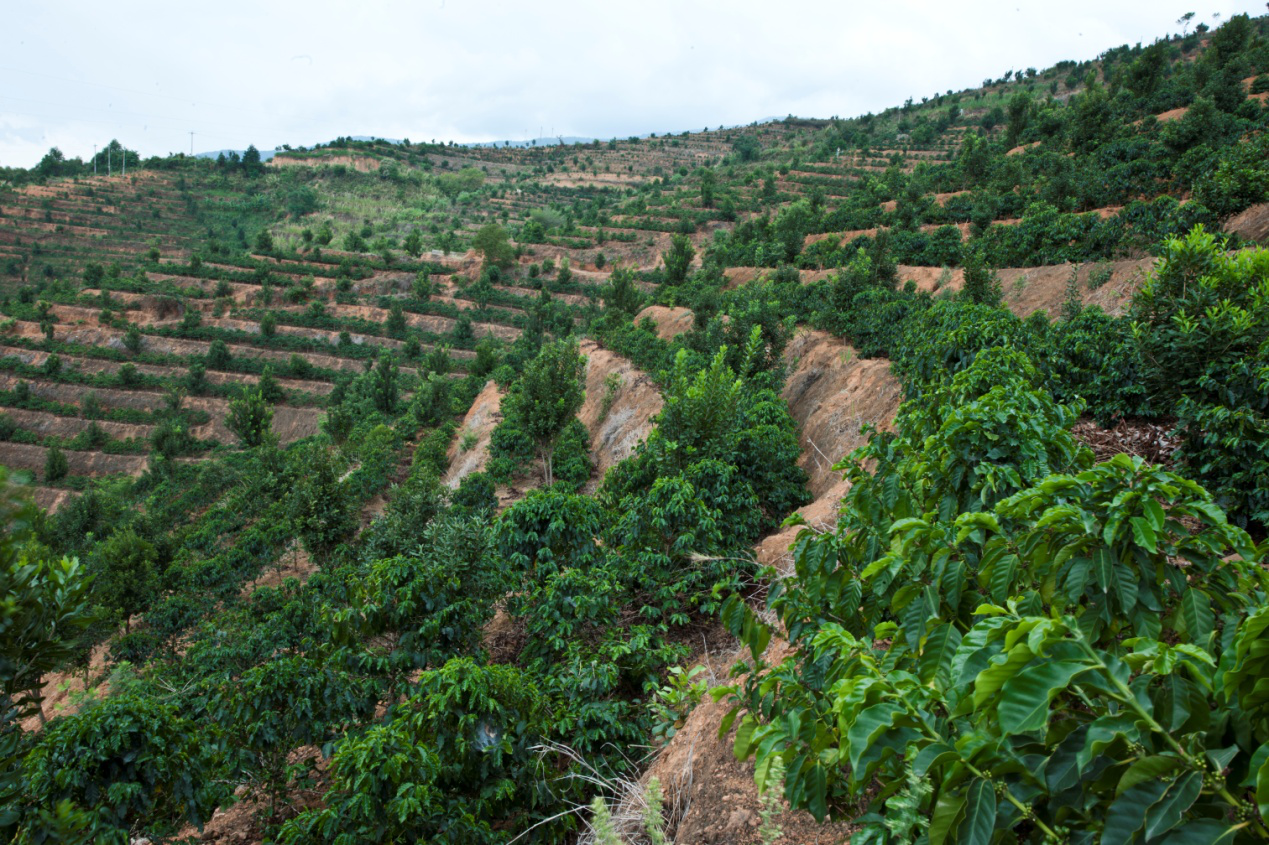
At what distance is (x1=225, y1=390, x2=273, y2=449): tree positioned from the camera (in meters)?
28.7

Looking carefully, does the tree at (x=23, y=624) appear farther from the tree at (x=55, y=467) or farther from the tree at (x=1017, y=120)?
the tree at (x=1017, y=120)

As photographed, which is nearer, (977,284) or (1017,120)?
(977,284)

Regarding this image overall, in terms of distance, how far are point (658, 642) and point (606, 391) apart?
46.5 ft

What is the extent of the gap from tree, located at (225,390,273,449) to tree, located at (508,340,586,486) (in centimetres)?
1999

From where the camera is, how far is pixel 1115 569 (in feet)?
7.02

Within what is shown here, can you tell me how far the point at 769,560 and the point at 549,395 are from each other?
846 cm

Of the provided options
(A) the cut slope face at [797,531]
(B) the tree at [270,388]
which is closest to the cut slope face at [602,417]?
(A) the cut slope face at [797,531]

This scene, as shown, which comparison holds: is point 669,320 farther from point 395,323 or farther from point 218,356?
point 218,356

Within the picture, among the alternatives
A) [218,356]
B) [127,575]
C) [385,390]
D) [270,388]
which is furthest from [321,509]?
[218,356]

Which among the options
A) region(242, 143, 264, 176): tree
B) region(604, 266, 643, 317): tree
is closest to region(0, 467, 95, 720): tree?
region(604, 266, 643, 317): tree

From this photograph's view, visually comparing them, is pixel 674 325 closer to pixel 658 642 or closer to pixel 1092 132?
pixel 658 642

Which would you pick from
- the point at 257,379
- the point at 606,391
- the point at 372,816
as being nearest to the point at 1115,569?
the point at 372,816

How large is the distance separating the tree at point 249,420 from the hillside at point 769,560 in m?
0.23

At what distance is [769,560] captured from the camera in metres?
7.66
